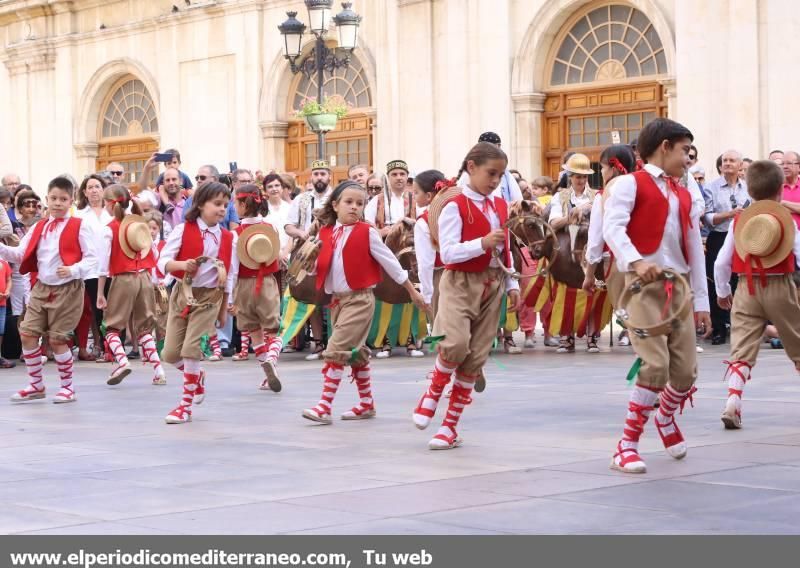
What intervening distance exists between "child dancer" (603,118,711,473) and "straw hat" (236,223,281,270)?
542 cm

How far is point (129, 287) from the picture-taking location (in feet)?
43.4

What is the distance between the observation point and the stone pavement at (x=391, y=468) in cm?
607

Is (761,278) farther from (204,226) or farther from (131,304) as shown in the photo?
(131,304)

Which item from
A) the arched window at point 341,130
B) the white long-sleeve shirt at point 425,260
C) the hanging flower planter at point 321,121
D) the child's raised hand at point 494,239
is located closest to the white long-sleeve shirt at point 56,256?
the white long-sleeve shirt at point 425,260

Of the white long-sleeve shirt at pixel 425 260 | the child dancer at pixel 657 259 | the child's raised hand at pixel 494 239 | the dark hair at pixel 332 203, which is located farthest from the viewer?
the dark hair at pixel 332 203

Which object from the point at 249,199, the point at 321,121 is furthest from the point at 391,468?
the point at 321,121

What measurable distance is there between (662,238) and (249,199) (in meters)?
6.42

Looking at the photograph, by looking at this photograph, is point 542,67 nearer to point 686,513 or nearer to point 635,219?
point 635,219

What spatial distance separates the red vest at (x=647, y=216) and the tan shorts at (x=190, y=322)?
361 cm

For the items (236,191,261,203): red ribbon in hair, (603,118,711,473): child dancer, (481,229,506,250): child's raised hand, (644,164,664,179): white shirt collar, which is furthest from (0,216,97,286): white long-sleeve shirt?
(644,164,664,179): white shirt collar

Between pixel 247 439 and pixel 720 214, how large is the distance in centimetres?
754

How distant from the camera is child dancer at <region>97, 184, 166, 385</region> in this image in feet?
42.4

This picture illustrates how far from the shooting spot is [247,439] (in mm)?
8922

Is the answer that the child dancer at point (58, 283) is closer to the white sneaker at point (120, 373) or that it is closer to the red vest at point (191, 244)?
the white sneaker at point (120, 373)
